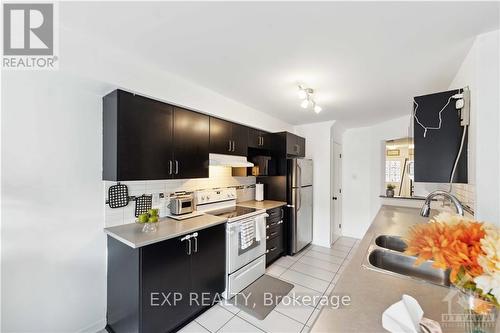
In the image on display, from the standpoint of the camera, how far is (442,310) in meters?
0.82

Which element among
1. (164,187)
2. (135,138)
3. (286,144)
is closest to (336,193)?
(286,144)

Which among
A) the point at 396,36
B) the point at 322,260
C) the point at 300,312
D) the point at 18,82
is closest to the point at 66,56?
the point at 18,82

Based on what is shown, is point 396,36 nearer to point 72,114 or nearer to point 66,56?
point 66,56

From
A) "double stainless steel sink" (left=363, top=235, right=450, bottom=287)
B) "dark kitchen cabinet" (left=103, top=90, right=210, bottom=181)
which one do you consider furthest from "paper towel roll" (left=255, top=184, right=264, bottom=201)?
"double stainless steel sink" (left=363, top=235, right=450, bottom=287)

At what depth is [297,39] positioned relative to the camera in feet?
4.88

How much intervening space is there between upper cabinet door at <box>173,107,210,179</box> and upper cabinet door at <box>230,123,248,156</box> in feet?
1.57

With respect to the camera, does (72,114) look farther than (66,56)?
Yes

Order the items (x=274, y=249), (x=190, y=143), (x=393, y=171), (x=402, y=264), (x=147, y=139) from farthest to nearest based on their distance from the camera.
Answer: (x=393, y=171), (x=274, y=249), (x=190, y=143), (x=147, y=139), (x=402, y=264)

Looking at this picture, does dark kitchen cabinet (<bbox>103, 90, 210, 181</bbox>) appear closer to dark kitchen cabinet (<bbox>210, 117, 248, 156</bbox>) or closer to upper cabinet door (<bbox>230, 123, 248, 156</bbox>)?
dark kitchen cabinet (<bbox>210, 117, 248, 156</bbox>)

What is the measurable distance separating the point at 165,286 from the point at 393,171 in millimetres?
6330

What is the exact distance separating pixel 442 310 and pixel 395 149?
6079 millimetres

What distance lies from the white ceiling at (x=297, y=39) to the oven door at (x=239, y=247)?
1.65m

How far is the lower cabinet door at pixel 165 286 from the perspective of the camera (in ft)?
5.38

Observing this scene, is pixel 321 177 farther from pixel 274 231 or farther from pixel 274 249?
pixel 274 249
